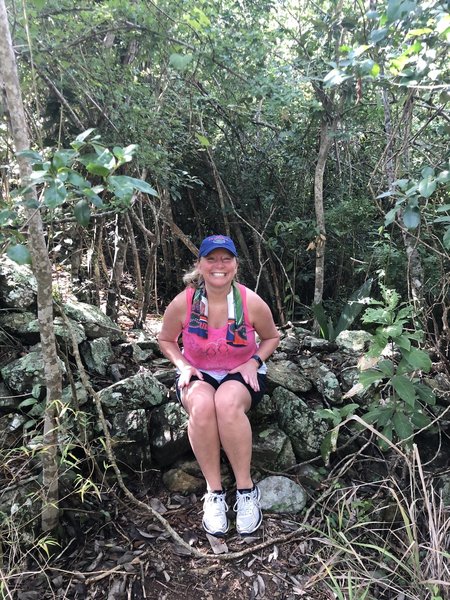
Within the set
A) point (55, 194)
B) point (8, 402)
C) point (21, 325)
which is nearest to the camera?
point (55, 194)

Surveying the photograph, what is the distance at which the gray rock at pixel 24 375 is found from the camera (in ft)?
8.64

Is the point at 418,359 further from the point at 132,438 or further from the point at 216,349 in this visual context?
the point at 132,438

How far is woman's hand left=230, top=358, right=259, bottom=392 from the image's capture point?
98.0 inches

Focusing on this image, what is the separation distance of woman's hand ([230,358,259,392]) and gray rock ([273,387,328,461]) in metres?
0.49

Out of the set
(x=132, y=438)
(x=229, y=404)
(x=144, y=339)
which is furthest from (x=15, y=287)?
(x=229, y=404)

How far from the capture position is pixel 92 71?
2875mm

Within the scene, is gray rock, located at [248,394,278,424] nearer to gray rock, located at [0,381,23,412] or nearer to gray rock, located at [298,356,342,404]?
gray rock, located at [298,356,342,404]


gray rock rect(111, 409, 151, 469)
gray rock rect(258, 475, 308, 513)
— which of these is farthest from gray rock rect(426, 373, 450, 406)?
gray rock rect(111, 409, 151, 469)

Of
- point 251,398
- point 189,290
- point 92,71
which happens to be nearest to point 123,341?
point 189,290

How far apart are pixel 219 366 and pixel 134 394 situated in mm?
613

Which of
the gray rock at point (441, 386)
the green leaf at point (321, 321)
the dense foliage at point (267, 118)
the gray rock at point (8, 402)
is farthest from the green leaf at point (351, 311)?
the gray rock at point (8, 402)

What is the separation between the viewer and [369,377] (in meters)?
2.37

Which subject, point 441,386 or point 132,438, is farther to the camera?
point 441,386

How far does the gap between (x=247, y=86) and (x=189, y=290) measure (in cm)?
192
